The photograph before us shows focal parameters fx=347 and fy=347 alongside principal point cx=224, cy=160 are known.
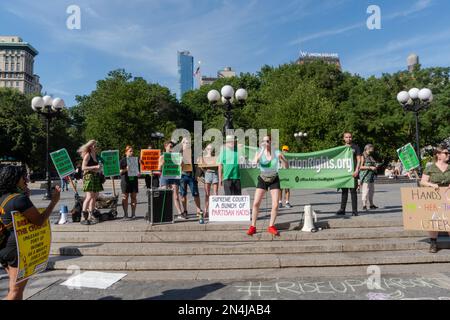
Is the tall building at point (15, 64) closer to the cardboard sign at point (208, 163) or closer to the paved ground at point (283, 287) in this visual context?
the cardboard sign at point (208, 163)

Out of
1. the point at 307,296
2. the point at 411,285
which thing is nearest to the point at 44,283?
the point at 307,296

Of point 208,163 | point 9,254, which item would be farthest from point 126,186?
point 9,254

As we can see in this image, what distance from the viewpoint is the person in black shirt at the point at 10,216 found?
3.55 m

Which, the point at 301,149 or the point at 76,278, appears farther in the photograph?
the point at 301,149

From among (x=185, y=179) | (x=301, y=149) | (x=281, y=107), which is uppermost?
(x=281, y=107)

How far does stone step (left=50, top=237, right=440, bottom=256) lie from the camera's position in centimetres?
648

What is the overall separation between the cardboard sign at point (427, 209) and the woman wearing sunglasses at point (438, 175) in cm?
12

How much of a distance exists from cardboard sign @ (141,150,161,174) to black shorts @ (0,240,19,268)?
544cm

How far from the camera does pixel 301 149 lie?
1467 inches

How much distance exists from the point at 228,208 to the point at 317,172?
2.73m

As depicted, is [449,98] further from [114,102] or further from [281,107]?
[114,102]

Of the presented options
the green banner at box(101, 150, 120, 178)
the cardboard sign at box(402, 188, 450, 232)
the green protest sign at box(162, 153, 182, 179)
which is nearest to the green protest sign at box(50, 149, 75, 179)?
the green banner at box(101, 150, 120, 178)

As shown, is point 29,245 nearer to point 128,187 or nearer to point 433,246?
point 128,187
